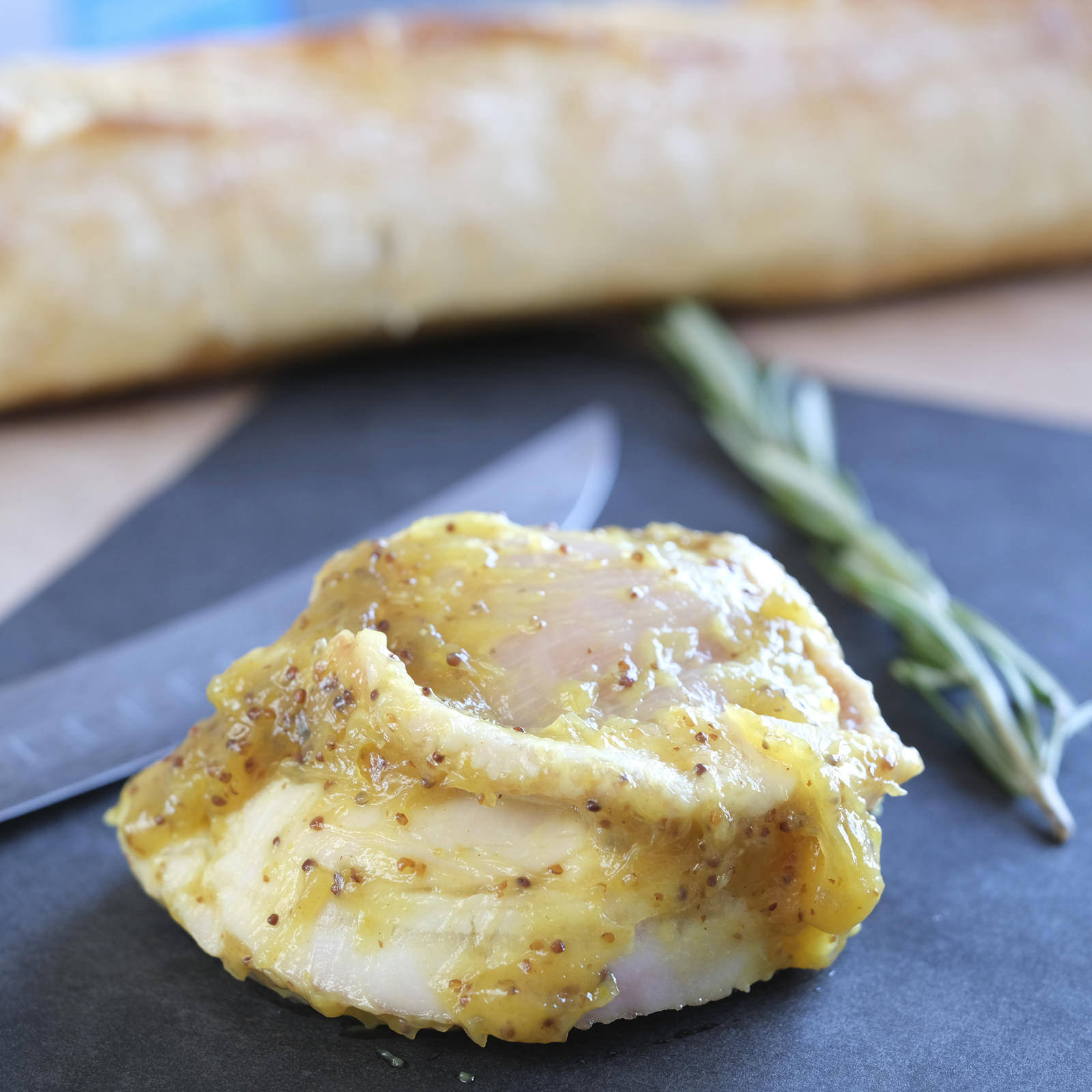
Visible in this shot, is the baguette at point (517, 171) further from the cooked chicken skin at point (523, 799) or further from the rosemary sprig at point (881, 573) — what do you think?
the cooked chicken skin at point (523, 799)

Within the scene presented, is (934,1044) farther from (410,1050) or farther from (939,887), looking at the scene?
(410,1050)

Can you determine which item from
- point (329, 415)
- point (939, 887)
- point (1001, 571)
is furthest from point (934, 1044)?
point (329, 415)

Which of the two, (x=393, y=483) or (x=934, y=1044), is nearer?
(x=934, y=1044)

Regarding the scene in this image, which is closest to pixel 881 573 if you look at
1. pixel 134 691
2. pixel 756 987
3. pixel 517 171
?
pixel 756 987

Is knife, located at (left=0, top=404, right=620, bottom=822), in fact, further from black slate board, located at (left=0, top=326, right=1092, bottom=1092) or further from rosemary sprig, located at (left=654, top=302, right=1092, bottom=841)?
rosemary sprig, located at (left=654, top=302, right=1092, bottom=841)

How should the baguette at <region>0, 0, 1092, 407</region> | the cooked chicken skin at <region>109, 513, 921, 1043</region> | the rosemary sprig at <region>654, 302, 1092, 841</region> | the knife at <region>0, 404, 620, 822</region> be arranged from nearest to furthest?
the cooked chicken skin at <region>109, 513, 921, 1043</region>, the knife at <region>0, 404, 620, 822</region>, the rosemary sprig at <region>654, 302, 1092, 841</region>, the baguette at <region>0, 0, 1092, 407</region>

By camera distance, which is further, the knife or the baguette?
the baguette

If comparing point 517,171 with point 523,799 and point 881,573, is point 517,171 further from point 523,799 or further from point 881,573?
point 523,799

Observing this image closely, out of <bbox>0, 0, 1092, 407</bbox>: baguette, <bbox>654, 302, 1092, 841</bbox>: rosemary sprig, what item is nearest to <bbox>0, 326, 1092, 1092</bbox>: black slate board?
<bbox>654, 302, 1092, 841</bbox>: rosemary sprig
